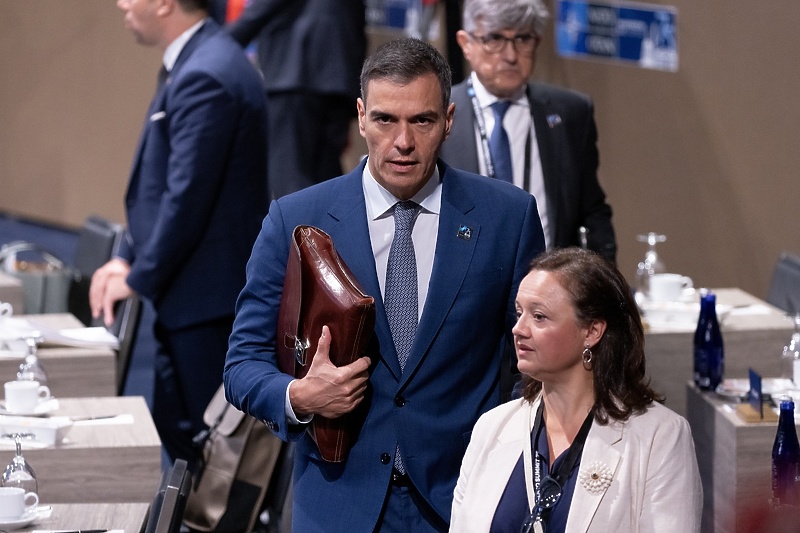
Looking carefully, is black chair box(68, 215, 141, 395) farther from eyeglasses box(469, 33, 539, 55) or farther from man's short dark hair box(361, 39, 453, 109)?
man's short dark hair box(361, 39, 453, 109)

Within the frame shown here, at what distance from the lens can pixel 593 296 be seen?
2.54 metres

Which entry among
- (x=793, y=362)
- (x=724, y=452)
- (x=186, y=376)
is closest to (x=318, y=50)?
(x=186, y=376)

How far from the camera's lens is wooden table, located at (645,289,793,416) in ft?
16.4

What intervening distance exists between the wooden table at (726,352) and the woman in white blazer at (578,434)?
2.45m

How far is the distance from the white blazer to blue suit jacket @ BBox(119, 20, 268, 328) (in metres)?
2.30

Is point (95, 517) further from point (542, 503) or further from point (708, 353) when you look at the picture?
point (708, 353)

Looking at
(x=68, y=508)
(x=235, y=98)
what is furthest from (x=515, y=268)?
(x=235, y=98)

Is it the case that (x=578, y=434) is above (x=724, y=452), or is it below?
above

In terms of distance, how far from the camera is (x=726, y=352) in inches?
198

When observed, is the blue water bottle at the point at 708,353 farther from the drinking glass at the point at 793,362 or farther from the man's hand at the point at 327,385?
the man's hand at the point at 327,385

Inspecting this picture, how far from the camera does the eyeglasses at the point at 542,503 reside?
238cm

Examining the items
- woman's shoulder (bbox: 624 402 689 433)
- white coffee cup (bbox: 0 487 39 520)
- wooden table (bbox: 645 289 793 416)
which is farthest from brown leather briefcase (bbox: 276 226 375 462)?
wooden table (bbox: 645 289 793 416)

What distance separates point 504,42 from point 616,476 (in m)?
2.11

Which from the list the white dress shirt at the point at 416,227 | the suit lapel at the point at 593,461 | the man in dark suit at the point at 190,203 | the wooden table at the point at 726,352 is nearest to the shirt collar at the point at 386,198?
the white dress shirt at the point at 416,227
